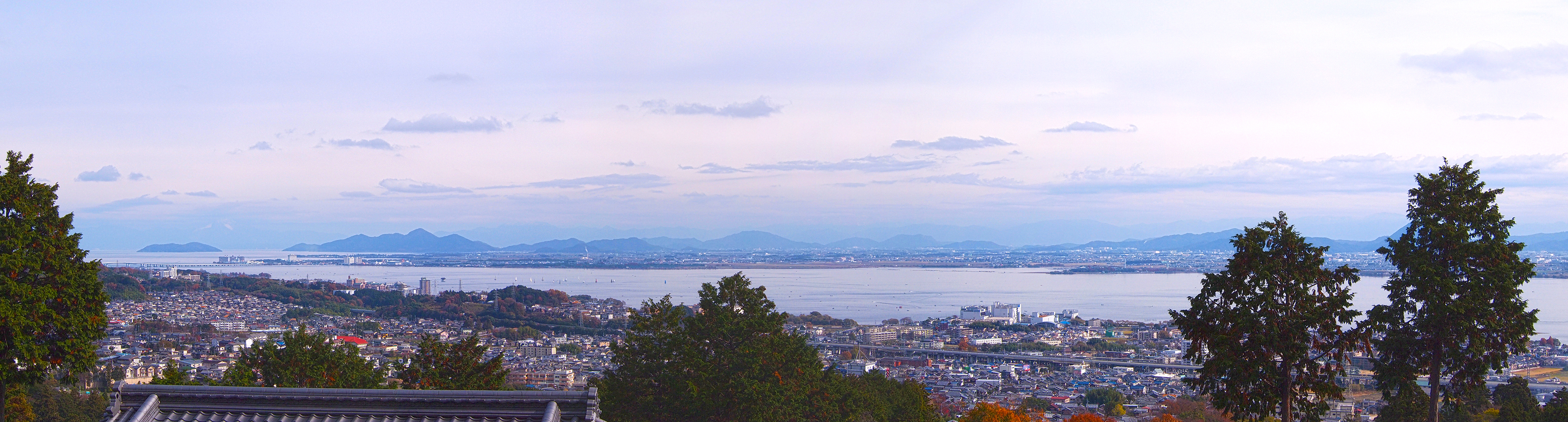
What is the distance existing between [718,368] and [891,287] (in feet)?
301

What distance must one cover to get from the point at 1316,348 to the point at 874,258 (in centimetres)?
17230

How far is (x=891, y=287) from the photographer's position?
347 ft

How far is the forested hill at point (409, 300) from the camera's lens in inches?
2298

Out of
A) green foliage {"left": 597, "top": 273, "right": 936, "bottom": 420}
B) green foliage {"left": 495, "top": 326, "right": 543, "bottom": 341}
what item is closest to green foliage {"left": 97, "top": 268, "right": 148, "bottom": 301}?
green foliage {"left": 495, "top": 326, "right": 543, "bottom": 341}

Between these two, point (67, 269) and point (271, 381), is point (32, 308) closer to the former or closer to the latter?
point (67, 269)

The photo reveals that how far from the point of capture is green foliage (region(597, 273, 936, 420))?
47.3 ft

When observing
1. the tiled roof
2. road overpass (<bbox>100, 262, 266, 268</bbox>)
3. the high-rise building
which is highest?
road overpass (<bbox>100, 262, 266, 268</bbox>)

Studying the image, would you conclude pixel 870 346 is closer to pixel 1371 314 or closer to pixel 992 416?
pixel 992 416

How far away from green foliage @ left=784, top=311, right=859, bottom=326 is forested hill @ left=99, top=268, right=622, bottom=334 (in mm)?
10571

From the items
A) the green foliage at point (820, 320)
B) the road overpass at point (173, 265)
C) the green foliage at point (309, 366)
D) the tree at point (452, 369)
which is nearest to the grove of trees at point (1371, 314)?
the tree at point (452, 369)

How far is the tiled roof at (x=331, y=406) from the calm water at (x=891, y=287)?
2056 inches

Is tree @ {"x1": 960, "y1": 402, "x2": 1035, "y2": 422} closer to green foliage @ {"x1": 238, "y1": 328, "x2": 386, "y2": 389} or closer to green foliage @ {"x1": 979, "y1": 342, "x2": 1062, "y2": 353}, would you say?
green foliage @ {"x1": 238, "y1": 328, "x2": 386, "y2": 389}

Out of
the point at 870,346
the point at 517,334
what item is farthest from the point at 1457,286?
the point at 517,334

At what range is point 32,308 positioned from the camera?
9.81 metres
